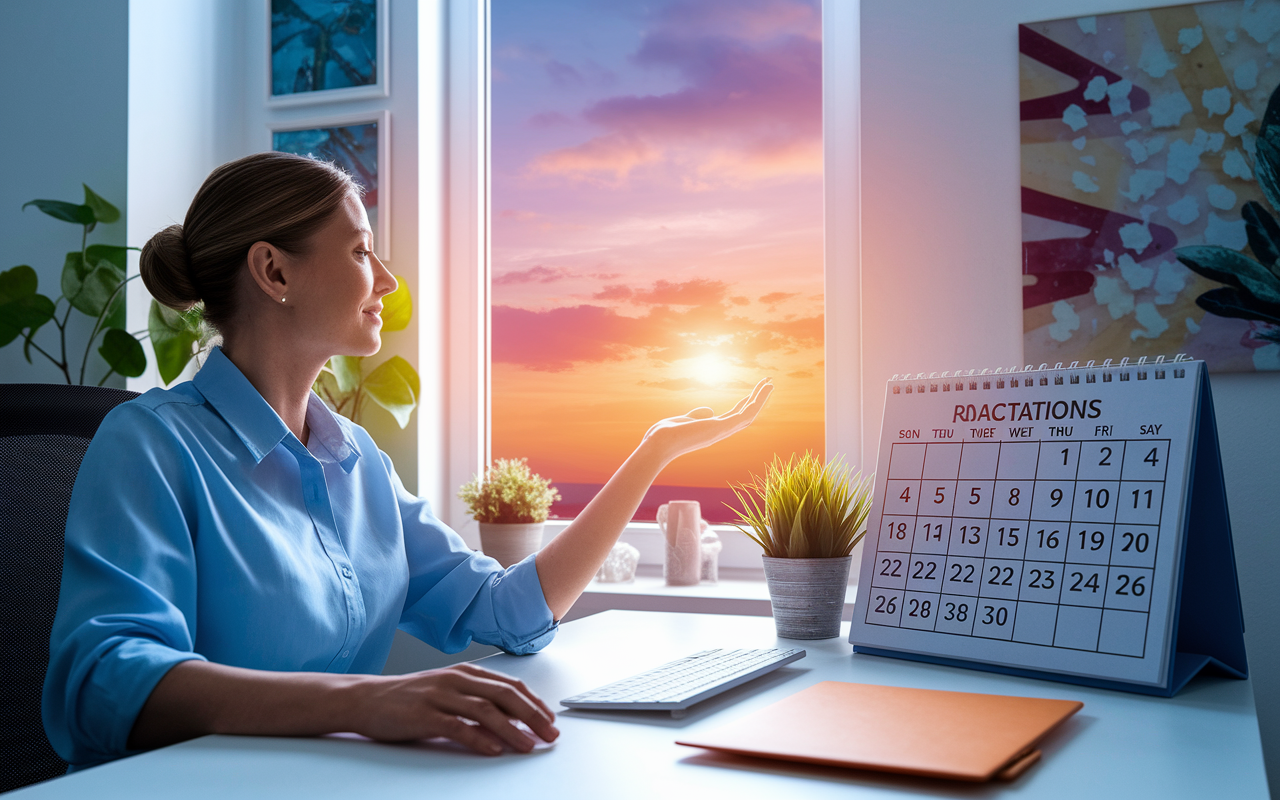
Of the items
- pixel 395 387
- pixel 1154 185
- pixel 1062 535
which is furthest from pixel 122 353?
pixel 1154 185

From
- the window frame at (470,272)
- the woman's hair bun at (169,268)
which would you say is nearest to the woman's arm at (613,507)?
the woman's hair bun at (169,268)

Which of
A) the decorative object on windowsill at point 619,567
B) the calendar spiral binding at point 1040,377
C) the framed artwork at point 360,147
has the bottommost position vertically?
the decorative object on windowsill at point 619,567

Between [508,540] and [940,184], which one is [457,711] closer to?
[508,540]

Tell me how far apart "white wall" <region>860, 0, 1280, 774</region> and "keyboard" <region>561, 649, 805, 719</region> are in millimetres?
1009

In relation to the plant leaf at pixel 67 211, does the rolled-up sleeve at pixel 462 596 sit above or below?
below

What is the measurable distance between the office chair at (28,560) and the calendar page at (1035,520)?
0.93 metres

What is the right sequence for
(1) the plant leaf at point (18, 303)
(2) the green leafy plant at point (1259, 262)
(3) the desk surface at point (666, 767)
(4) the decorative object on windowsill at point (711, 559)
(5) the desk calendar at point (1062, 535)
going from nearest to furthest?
(3) the desk surface at point (666, 767)
(5) the desk calendar at point (1062, 535)
(2) the green leafy plant at point (1259, 262)
(1) the plant leaf at point (18, 303)
(4) the decorative object on windowsill at point (711, 559)

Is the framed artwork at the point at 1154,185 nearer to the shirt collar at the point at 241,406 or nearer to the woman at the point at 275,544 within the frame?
the woman at the point at 275,544

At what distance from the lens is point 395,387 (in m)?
2.06

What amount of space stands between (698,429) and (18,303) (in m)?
1.53

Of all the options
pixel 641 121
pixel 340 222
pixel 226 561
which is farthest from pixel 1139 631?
pixel 641 121

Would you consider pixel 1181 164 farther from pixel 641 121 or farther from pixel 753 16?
pixel 641 121

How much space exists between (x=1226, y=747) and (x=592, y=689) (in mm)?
531

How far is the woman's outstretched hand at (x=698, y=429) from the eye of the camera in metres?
1.29
